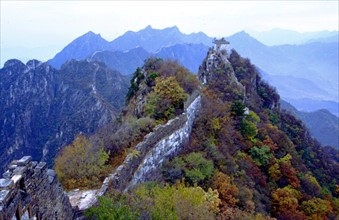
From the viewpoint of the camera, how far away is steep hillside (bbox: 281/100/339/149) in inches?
4294

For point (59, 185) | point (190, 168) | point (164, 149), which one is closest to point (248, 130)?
point (190, 168)

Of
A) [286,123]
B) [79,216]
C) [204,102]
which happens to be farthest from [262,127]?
[79,216]

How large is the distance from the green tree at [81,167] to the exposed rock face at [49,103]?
147 feet

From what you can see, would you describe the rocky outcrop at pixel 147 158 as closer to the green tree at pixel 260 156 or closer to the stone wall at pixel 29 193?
the stone wall at pixel 29 193

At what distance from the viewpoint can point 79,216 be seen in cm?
979

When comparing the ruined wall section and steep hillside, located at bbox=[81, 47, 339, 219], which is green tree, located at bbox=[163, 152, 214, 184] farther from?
the ruined wall section

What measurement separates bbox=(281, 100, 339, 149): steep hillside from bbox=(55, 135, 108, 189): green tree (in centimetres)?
9843

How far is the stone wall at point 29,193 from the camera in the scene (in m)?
6.00

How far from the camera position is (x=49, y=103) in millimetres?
83938

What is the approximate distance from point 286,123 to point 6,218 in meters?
40.7

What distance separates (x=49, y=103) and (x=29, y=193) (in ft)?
269

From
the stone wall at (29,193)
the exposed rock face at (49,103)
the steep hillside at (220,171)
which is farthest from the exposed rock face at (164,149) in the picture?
the exposed rock face at (49,103)

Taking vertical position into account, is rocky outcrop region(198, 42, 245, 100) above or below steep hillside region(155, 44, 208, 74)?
below

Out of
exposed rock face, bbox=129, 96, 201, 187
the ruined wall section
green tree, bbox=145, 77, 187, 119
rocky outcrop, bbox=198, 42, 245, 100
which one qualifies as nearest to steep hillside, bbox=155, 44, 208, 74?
rocky outcrop, bbox=198, 42, 245, 100
